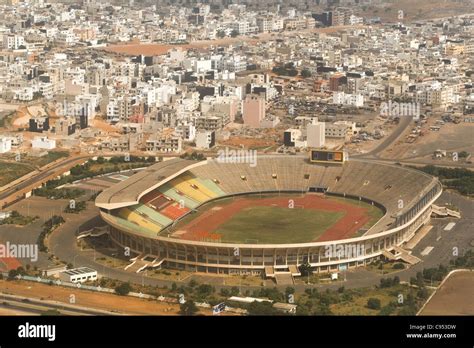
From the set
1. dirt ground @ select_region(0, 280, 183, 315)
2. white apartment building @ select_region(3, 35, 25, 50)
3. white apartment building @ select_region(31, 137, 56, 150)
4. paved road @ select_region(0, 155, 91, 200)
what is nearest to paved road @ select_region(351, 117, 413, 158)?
paved road @ select_region(0, 155, 91, 200)

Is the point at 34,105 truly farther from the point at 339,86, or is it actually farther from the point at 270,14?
the point at 270,14

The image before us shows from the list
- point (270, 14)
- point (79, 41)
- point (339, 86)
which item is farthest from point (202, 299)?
point (270, 14)

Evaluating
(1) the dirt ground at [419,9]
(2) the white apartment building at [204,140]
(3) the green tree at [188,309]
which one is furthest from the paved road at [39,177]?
(1) the dirt ground at [419,9]

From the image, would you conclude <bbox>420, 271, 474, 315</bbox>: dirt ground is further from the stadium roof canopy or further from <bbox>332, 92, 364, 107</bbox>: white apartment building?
<bbox>332, 92, 364, 107</bbox>: white apartment building

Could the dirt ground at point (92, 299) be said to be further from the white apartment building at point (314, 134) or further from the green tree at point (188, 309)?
the white apartment building at point (314, 134)
